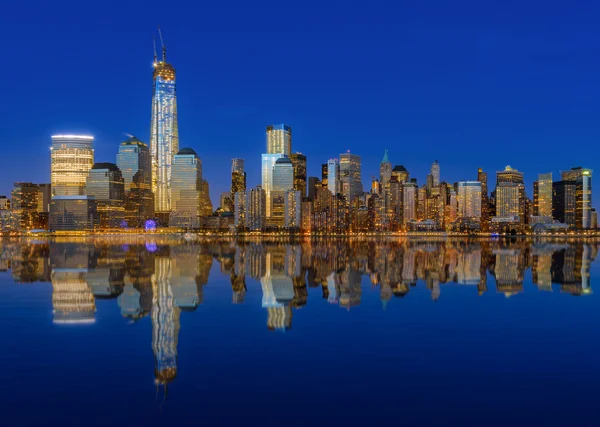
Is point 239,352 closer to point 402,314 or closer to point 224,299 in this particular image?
point 402,314

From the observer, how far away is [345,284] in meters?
38.5

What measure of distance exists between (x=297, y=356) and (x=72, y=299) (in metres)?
17.8

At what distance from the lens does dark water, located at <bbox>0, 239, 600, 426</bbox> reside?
13.3m

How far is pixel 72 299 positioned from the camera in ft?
101

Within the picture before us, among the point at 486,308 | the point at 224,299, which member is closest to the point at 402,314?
the point at 486,308

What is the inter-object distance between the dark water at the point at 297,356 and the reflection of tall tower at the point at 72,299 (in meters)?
0.14

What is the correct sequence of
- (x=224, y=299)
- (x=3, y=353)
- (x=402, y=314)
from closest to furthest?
(x=3, y=353) → (x=402, y=314) → (x=224, y=299)

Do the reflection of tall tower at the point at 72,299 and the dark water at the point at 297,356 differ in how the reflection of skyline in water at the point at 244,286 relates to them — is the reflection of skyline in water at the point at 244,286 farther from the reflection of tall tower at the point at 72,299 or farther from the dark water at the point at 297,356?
the dark water at the point at 297,356

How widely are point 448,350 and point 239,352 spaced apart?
23.4ft

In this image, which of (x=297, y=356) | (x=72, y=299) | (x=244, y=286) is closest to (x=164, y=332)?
(x=297, y=356)

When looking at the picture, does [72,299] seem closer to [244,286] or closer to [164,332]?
[244,286]

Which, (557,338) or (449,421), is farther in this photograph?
(557,338)

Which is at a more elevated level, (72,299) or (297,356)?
(297,356)

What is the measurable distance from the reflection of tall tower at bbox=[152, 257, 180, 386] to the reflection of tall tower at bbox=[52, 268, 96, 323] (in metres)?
3.05
